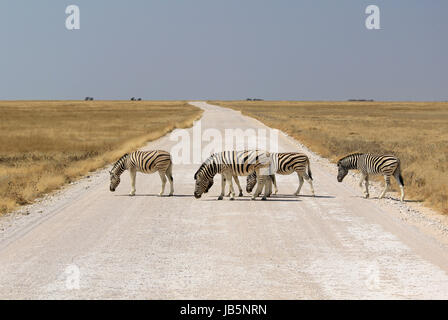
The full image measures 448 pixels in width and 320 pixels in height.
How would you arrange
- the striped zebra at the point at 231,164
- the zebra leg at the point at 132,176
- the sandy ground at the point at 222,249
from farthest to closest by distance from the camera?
the zebra leg at the point at 132,176 → the striped zebra at the point at 231,164 → the sandy ground at the point at 222,249

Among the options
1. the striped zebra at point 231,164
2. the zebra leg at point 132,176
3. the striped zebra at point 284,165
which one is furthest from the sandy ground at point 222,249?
the striped zebra at point 231,164

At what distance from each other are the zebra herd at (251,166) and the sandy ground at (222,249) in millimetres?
486

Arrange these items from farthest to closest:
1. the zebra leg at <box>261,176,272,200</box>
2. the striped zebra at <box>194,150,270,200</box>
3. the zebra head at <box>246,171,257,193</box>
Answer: the zebra head at <box>246,171,257,193</box> < the zebra leg at <box>261,176,272,200</box> < the striped zebra at <box>194,150,270,200</box>

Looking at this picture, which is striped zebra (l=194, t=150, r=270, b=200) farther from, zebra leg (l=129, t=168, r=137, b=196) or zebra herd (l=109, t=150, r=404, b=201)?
zebra leg (l=129, t=168, r=137, b=196)

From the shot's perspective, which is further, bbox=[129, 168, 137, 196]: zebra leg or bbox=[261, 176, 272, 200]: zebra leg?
bbox=[129, 168, 137, 196]: zebra leg

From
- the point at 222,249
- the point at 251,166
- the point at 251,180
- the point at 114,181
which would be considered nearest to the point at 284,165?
the point at 251,180

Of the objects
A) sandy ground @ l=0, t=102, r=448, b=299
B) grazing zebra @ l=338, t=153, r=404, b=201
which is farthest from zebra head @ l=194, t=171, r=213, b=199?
grazing zebra @ l=338, t=153, r=404, b=201

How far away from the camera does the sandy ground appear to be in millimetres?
8039

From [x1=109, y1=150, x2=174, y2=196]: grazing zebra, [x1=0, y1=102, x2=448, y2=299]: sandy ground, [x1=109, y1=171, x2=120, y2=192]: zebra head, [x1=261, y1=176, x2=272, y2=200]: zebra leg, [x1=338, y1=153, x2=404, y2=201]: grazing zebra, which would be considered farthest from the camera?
[x1=109, y1=171, x2=120, y2=192]: zebra head

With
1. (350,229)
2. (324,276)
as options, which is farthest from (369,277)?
(350,229)

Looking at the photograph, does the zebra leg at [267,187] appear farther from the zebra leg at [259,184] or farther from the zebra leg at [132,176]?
the zebra leg at [132,176]

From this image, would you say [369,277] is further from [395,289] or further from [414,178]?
[414,178]

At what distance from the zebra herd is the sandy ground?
49cm

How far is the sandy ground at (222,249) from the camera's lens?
316 inches
